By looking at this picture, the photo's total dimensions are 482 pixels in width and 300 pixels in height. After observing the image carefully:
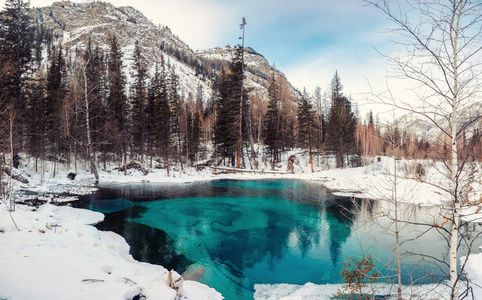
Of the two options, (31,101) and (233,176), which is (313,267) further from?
(31,101)

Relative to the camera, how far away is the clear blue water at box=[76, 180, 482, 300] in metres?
6.68

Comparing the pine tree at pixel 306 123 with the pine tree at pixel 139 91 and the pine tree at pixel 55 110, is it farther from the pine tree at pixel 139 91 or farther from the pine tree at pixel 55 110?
the pine tree at pixel 55 110

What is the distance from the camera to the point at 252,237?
31.3 ft

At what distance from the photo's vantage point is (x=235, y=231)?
402 inches

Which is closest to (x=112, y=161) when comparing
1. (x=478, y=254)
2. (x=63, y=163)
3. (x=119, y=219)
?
(x=63, y=163)

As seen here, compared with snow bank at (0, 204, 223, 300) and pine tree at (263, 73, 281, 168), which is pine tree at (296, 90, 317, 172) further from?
snow bank at (0, 204, 223, 300)

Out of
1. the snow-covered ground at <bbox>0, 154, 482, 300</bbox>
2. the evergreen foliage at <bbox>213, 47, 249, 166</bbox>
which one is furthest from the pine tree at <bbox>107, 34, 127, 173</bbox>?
the snow-covered ground at <bbox>0, 154, 482, 300</bbox>

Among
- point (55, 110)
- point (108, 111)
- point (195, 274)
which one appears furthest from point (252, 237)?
point (55, 110)

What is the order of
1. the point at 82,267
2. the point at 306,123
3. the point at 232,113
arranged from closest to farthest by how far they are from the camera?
the point at 82,267, the point at 306,123, the point at 232,113

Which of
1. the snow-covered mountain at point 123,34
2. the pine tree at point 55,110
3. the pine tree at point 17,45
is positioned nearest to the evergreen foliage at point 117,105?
the pine tree at point 55,110

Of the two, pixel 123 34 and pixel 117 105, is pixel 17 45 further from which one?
pixel 123 34

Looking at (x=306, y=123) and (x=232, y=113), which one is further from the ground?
(x=232, y=113)

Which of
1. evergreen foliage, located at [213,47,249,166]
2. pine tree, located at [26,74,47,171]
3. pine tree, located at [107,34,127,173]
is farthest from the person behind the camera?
evergreen foliage, located at [213,47,249,166]

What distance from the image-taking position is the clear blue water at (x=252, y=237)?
668 cm
